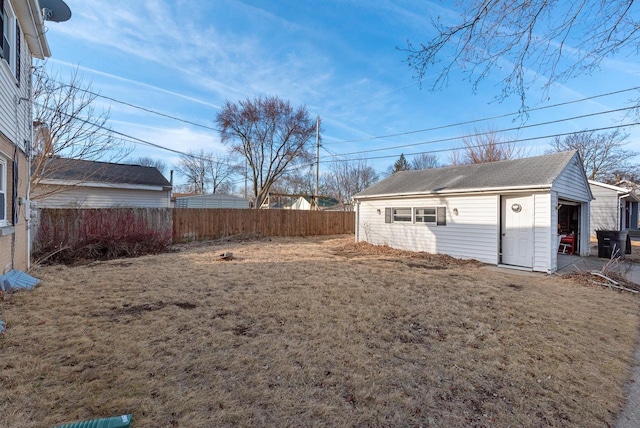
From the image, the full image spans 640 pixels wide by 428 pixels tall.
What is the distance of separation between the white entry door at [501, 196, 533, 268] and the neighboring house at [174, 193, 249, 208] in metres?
21.8

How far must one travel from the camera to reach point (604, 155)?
23.4 meters

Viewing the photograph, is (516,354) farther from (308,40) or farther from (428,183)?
(308,40)

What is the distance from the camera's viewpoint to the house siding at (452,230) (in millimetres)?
8430

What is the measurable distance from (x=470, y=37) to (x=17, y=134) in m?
7.54

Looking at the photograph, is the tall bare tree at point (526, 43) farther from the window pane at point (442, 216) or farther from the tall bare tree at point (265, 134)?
the tall bare tree at point (265, 134)

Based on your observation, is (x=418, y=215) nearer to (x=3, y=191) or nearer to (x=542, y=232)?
(x=542, y=232)

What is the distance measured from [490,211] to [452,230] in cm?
Answer: 130

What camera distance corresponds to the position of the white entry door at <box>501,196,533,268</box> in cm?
773

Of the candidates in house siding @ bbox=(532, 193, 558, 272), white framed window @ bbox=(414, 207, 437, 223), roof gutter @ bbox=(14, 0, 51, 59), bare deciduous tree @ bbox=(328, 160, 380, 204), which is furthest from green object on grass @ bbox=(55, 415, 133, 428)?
bare deciduous tree @ bbox=(328, 160, 380, 204)

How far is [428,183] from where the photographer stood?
1063 cm

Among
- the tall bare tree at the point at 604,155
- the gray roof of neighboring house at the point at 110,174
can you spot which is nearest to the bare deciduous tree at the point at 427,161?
the tall bare tree at the point at 604,155

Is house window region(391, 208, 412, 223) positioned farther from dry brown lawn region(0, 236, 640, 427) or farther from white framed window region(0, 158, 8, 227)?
→ white framed window region(0, 158, 8, 227)

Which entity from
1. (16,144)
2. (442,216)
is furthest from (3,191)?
(442,216)

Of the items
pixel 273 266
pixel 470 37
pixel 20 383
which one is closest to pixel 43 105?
pixel 273 266
